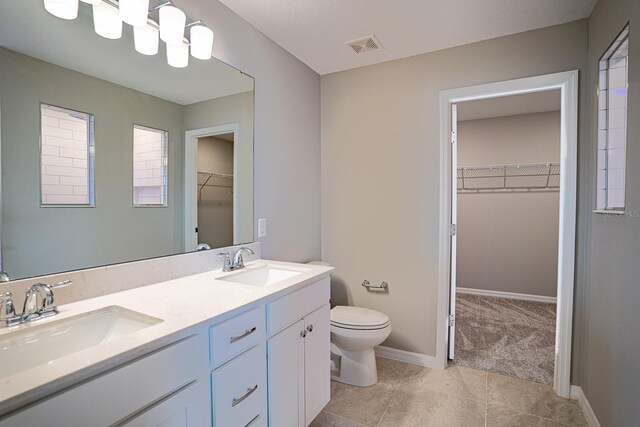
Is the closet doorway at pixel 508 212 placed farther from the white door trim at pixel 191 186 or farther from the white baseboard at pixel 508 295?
the white door trim at pixel 191 186

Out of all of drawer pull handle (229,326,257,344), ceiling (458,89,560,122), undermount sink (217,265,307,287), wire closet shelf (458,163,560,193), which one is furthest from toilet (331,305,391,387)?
wire closet shelf (458,163,560,193)

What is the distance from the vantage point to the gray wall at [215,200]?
1.72m

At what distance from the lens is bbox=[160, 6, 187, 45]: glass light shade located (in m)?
1.40

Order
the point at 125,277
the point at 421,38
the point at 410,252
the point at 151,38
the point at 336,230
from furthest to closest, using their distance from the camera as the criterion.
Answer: the point at 336,230
the point at 410,252
the point at 421,38
the point at 151,38
the point at 125,277

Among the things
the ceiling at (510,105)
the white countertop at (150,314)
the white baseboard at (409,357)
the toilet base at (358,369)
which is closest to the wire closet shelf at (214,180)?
the white countertop at (150,314)

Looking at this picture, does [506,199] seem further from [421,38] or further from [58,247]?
[58,247]

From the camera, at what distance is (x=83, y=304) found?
1.12 metres

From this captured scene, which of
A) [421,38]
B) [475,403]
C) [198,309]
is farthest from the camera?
[421,38]

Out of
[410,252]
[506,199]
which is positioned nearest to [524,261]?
[506,199]

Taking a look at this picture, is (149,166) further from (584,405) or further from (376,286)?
(584,405)

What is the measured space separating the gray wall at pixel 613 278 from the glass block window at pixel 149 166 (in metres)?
2.06

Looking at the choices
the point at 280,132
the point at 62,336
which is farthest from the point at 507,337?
the point at 62,336

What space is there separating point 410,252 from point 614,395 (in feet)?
4.29

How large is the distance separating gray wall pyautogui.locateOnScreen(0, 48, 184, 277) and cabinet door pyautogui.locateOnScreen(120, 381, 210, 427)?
0.65 metres
